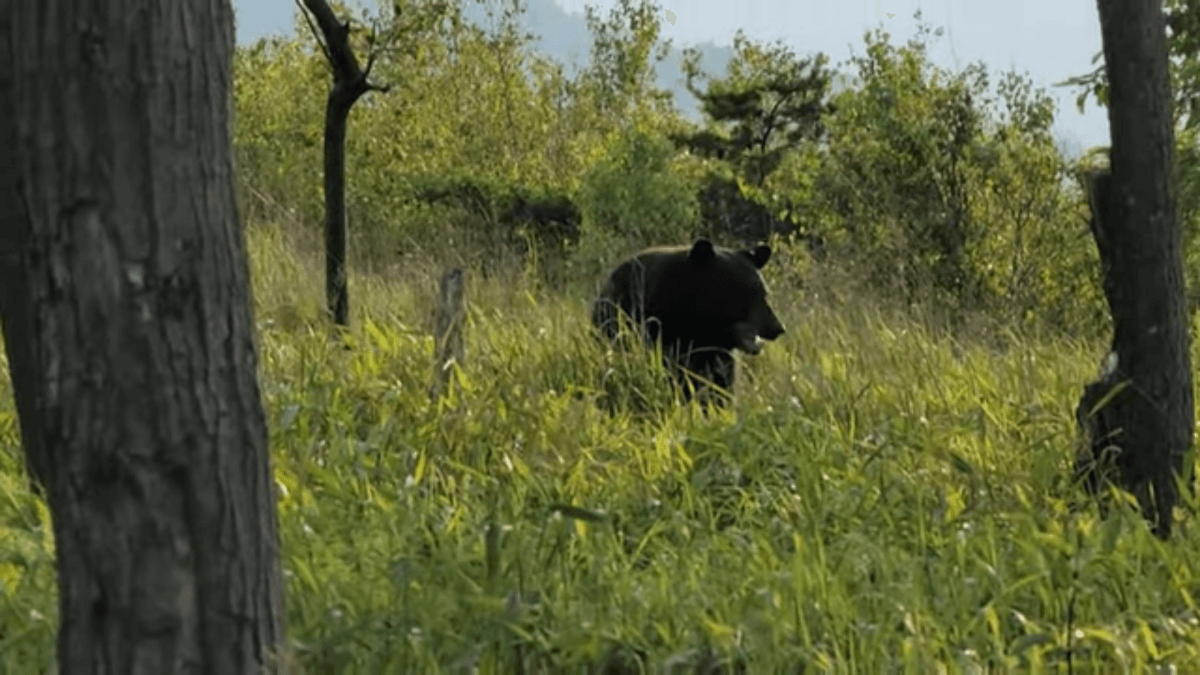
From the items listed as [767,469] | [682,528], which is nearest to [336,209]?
[767,469]

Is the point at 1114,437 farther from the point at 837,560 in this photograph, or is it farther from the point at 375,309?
the point at 375,309

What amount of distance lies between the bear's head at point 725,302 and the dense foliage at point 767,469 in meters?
0.27

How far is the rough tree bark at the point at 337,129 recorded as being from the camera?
8.34 meters

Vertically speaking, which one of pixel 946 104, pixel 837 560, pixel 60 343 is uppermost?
pixel 946 104

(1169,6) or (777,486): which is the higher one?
(1169,6)

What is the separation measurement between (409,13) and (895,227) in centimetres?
487

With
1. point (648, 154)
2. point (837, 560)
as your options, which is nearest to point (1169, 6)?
point (648, 154)

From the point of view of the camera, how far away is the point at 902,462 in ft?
18.6

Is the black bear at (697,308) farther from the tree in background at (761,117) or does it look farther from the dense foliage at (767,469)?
the tree in background at (761,117)

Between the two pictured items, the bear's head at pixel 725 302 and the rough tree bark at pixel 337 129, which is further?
the rough tree bark at pixel 337 129

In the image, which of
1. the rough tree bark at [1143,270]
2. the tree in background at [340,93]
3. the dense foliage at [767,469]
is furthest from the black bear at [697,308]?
the rough tree bark at [1143,270]

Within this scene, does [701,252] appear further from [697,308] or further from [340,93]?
[340,93]

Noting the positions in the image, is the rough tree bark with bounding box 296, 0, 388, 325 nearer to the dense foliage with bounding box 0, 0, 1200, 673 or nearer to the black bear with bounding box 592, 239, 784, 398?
the dense foliage with bounding box 0, 0, 1200, 673

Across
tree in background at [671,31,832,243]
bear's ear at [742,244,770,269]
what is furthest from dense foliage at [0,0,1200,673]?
tree in background at [671,31,832,243]
